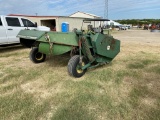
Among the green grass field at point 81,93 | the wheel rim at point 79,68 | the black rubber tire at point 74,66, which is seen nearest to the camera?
the green grass field at point 81,93

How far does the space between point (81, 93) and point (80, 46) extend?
4.16 ft

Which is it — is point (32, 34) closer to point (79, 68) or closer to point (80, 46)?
point (80, 46)

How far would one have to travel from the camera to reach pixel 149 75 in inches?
182

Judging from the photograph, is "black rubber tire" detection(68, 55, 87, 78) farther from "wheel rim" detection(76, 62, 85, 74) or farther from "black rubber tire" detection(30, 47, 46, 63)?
"black rubber tire" detection(30, 47, 46, 63)

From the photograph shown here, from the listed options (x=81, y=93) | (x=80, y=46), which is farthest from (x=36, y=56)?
(x=81, y=93)

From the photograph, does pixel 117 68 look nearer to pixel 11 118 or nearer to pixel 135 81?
pixel 135 81

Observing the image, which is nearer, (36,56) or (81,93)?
(81,93)

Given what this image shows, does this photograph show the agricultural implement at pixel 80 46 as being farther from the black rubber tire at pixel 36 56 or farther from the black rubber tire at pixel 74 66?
the black rubber tire at pixel 36 56

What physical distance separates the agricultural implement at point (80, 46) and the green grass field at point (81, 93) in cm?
32

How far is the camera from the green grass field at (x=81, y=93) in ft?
9.16

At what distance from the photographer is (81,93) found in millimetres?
3504

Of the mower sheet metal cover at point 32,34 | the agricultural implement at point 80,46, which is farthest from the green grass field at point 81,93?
the mower sheet metal cover at point 32,34

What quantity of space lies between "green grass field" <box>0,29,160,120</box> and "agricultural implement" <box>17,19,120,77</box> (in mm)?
324

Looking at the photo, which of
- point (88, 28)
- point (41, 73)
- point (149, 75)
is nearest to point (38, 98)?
point (41, 73)
